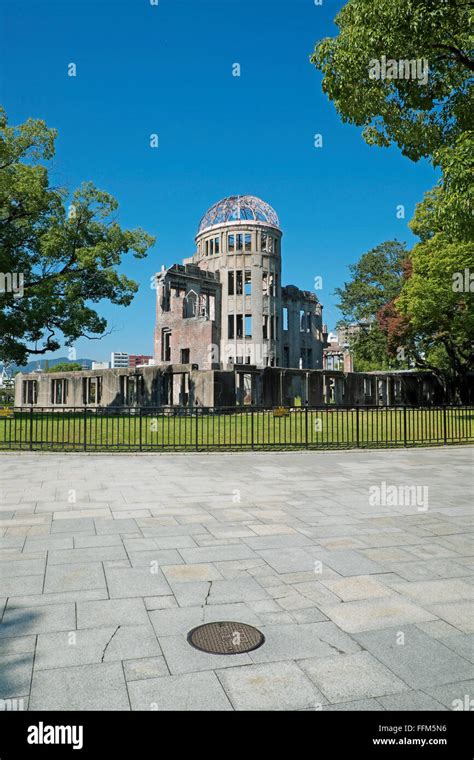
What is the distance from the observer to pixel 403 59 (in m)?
11.9

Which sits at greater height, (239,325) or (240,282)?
(240,282)

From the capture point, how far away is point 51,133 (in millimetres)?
27188

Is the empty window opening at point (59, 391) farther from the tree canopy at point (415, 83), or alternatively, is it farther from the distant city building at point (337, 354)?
the tree canopy at point (415, 83)

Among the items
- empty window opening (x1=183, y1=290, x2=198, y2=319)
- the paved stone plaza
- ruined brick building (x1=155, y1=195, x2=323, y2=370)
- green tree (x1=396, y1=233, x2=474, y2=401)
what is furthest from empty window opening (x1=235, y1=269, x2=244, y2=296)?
the paved stone plaza

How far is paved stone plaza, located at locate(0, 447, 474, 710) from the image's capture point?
9.98 ft

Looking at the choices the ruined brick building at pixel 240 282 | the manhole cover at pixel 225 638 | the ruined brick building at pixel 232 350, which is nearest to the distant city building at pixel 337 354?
the ruined brick building at pixel 232 350

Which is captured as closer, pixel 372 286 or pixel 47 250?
pixel 47 250

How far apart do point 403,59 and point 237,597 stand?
487 inches

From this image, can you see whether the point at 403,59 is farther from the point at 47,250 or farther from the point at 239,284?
the point at 239,284

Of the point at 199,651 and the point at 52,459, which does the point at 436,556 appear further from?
the point at 52,459

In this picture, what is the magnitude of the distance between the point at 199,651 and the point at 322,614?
3.59 feet

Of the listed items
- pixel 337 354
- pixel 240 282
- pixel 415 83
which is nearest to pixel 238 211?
pixel 240 282

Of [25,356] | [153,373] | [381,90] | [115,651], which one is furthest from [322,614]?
[153,373]

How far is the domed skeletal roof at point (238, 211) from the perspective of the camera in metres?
56.1
